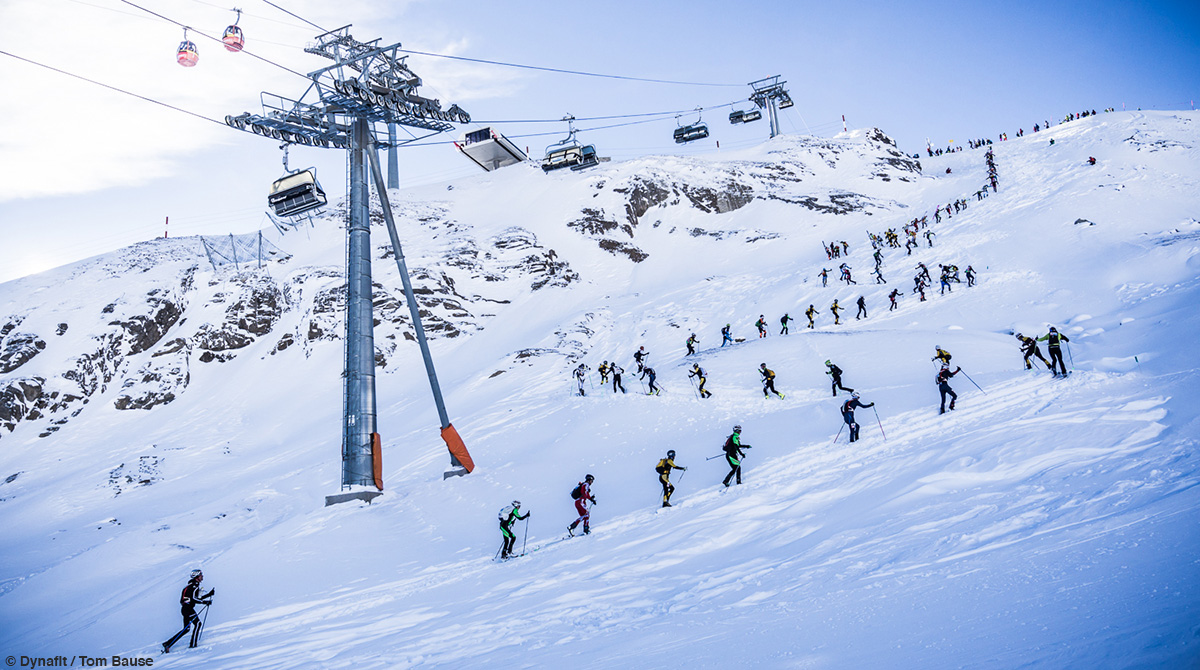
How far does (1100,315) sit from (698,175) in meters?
51.6

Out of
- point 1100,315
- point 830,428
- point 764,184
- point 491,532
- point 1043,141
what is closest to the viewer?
point 491,532

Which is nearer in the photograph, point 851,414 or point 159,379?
point 851,414

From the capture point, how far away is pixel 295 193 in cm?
2208

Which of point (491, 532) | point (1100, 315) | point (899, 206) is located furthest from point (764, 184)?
point (491, 532)

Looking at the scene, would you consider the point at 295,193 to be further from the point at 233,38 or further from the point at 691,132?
the point at 691,132

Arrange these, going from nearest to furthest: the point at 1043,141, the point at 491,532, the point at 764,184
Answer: the point at 491,532
the point at 1043,141
the point at 764,184

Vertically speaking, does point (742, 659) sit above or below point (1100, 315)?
below

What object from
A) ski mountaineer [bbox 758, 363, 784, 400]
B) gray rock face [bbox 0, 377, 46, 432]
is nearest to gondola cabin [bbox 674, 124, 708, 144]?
ski mountaineer [bbox 758, 363, 784, 400]

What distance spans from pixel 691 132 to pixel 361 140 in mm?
29712

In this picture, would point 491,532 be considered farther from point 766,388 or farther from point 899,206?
point 899,206

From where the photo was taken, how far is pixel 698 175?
70375 mm

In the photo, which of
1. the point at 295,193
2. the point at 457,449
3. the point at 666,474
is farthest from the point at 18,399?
the point at 666,474

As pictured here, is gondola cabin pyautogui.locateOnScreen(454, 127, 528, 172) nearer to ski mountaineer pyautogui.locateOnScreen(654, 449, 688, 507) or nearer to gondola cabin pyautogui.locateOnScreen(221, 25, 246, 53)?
gondola cabin pyautogui.locateOnScreen(221, 25, 246, 53)

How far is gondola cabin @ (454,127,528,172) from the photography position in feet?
91.1
